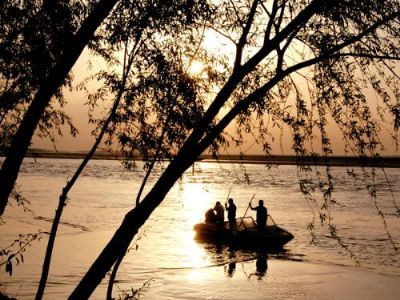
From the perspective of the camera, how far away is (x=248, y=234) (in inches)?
1248

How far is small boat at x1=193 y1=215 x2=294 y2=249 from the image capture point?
103ft

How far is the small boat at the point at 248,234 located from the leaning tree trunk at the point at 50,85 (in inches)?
1009

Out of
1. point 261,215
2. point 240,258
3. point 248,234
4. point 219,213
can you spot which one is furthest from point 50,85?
point 219,213

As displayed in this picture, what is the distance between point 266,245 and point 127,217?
2707 cm

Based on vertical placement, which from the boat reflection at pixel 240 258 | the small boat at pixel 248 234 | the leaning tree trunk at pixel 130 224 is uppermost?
the leaning tree trunk at pixel 130 224

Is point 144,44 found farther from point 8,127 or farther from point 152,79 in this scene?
point 8,127

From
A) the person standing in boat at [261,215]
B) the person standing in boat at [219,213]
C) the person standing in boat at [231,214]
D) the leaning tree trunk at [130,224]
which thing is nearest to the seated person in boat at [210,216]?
the person standing in boat at [219,213]

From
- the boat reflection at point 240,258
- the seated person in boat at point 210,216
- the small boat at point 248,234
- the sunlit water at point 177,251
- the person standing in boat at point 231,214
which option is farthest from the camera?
the seated person in boat at point 210,216

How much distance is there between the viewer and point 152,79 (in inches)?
322

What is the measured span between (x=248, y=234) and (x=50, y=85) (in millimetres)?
26628

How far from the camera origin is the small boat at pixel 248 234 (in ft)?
103

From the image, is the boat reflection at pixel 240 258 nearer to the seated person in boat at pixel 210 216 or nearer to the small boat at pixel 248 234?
the small boat at pixel 248 234

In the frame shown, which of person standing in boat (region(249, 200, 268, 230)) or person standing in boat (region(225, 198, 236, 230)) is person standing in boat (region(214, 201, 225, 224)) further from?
person standing in boat (region(249, 200, 268, 230))

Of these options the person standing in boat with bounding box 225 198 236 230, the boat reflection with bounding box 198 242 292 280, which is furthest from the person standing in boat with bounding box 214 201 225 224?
the boat reflection with bounding box 198 242 292 280
